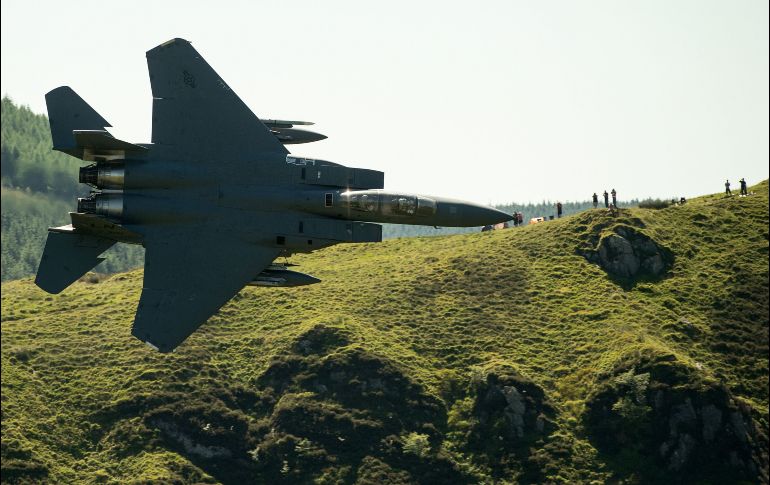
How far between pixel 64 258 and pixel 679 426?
63.1 m

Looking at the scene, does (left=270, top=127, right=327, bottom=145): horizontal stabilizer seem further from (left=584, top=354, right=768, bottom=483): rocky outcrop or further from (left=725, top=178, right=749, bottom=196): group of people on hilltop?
(left=725, top=178, right=749, bottom=196): group of people on hilltop

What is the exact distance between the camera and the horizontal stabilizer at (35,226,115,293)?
4831 centimetres

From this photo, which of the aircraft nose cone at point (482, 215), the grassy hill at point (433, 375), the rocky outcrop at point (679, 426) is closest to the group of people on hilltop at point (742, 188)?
the grassy hill at point (433, 375)

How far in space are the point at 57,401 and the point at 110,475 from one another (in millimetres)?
12714

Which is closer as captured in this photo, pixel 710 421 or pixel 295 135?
pixel 295 135

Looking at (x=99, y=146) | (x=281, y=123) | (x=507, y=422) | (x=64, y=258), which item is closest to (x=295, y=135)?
(x=281, y=123)

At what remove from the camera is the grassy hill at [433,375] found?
92.1 m

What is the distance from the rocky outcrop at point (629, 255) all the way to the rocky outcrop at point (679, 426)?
24.5m

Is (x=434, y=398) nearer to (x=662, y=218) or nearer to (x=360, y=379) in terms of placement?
(x=360, y=379)

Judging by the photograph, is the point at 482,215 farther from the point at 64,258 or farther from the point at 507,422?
the point at 507,422

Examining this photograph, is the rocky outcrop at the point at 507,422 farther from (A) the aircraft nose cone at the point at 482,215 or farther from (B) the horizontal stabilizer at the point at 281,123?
(B) the horizontal stabilizer at the point at 281,123

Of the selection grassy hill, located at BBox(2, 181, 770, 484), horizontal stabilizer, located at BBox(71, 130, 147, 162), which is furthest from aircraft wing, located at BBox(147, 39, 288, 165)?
grassy hill, located at BBox(2, 181, 770, 484)

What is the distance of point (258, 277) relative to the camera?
1919 inches

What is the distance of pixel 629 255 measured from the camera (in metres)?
124
